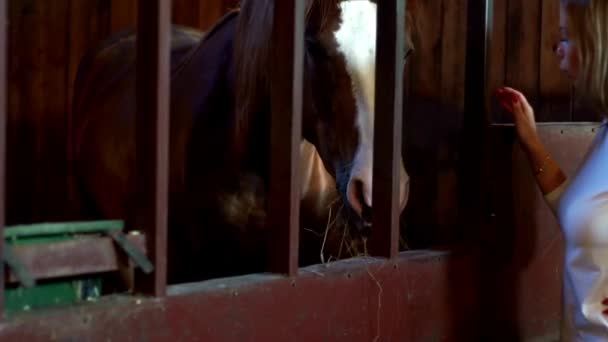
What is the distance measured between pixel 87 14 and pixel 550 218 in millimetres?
2077

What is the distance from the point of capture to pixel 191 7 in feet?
10.9

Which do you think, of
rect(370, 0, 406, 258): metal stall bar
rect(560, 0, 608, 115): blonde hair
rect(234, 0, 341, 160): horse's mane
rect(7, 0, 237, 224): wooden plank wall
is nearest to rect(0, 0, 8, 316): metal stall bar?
rect(370, 0, 406, 258): metal stall bar

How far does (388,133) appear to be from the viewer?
1.39 metres

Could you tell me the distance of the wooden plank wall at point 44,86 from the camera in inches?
120

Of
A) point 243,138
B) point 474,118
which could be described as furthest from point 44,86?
point 474,118

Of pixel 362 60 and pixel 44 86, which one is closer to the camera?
pixel 362 60

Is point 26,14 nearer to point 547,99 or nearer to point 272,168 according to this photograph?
point 547,99

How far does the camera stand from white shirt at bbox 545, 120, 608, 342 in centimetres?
134

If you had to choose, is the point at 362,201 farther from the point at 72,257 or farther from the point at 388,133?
the point at 72,257

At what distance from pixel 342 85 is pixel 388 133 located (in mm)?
209

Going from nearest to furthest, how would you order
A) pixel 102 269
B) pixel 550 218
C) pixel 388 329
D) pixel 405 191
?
pixel 102 269
pixel 388 329
pixel 405 191
pixel 550 218

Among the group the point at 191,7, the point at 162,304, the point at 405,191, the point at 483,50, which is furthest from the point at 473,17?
the point at 191,7

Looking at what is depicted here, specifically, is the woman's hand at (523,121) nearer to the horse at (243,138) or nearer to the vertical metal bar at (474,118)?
the vertical metal bar at (474,118)

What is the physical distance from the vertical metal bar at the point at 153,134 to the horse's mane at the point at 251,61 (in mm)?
645
